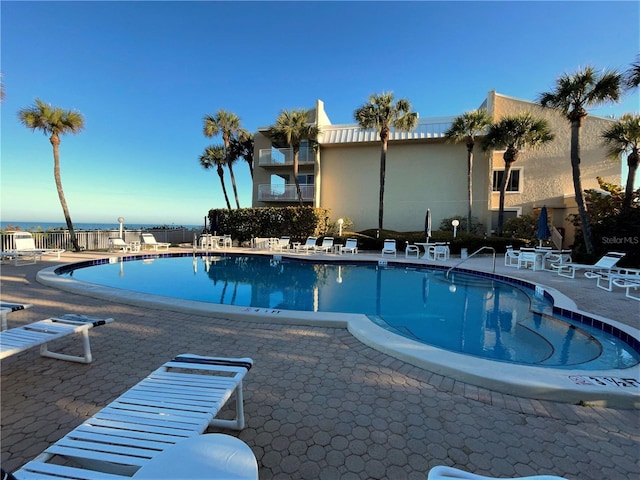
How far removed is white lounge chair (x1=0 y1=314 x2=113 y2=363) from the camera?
269 centimetres

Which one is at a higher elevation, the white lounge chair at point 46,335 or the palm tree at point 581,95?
the palm tree at point 581,95

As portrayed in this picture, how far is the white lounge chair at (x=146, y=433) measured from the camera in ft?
4.34

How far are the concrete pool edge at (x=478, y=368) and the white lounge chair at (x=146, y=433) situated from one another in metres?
2.02

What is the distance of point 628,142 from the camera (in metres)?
12.2

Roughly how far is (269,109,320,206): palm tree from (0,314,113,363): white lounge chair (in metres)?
15.8

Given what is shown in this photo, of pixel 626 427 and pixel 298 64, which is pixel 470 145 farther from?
pixel 626 427

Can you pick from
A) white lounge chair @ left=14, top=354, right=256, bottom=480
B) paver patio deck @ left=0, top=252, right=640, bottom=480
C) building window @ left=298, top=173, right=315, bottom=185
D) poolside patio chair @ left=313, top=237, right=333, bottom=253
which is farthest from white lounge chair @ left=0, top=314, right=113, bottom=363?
building window @ left=298, top=173, right=315, bottom=185

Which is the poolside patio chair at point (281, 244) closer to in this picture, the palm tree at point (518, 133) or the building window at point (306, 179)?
the building window at point (306, 179)

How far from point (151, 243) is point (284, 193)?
8567 mm

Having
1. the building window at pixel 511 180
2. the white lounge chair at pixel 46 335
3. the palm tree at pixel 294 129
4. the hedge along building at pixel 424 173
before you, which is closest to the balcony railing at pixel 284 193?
the hedge along building at pixel 424 173

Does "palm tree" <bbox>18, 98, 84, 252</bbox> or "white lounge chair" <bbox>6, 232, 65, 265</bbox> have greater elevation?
"palm tree" <bbox>18, 98, 84, 252</bbox>

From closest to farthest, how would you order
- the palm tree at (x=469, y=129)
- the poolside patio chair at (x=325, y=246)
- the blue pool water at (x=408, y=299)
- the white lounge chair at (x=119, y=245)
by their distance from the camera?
the blue pool water at (x=408, y=299) < the white lounge chair at (x=119, y=245) < the poolside patio chair at (x=325, y=246) < the palm tree at (x=469, y=129)

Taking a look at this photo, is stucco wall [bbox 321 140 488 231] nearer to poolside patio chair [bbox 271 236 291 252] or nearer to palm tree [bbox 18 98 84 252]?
poolside patio chair [bbox 271 236 291 252]

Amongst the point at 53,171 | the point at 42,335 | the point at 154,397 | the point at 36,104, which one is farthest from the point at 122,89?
the point at 154,397
